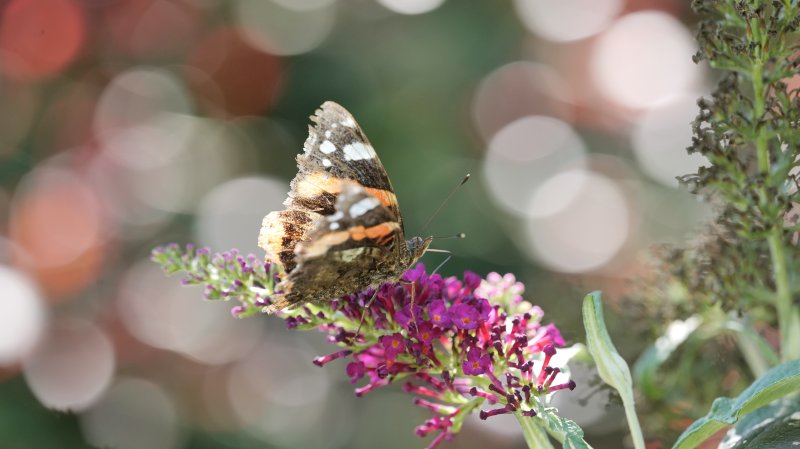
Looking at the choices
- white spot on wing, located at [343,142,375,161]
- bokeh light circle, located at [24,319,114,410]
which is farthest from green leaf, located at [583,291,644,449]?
bokeh light circle, located at [24,319,114,410]

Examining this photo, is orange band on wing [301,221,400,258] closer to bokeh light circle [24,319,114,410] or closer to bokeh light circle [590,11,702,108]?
bokeh light circle [24,319,114,410]

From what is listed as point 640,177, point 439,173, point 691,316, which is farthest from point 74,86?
point 691,316

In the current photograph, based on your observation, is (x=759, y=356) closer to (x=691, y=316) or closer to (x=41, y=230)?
(x=691, y=316)

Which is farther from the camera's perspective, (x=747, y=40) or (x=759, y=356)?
(x=759, y=356)

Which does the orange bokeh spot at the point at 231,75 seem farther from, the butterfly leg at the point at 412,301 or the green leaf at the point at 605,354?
the green leaf at the point at 605,354

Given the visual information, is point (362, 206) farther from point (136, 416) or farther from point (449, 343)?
point (136, 416)

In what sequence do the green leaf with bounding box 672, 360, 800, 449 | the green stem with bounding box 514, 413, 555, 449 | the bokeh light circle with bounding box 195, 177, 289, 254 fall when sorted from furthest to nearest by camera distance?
1. the bokeh light circle with bounding box 195, 177, 289, 254
2. the green stem with bounding box 514, 413, 555, 449
3. the green leaf with bounding box 672, 360, 800, 449
